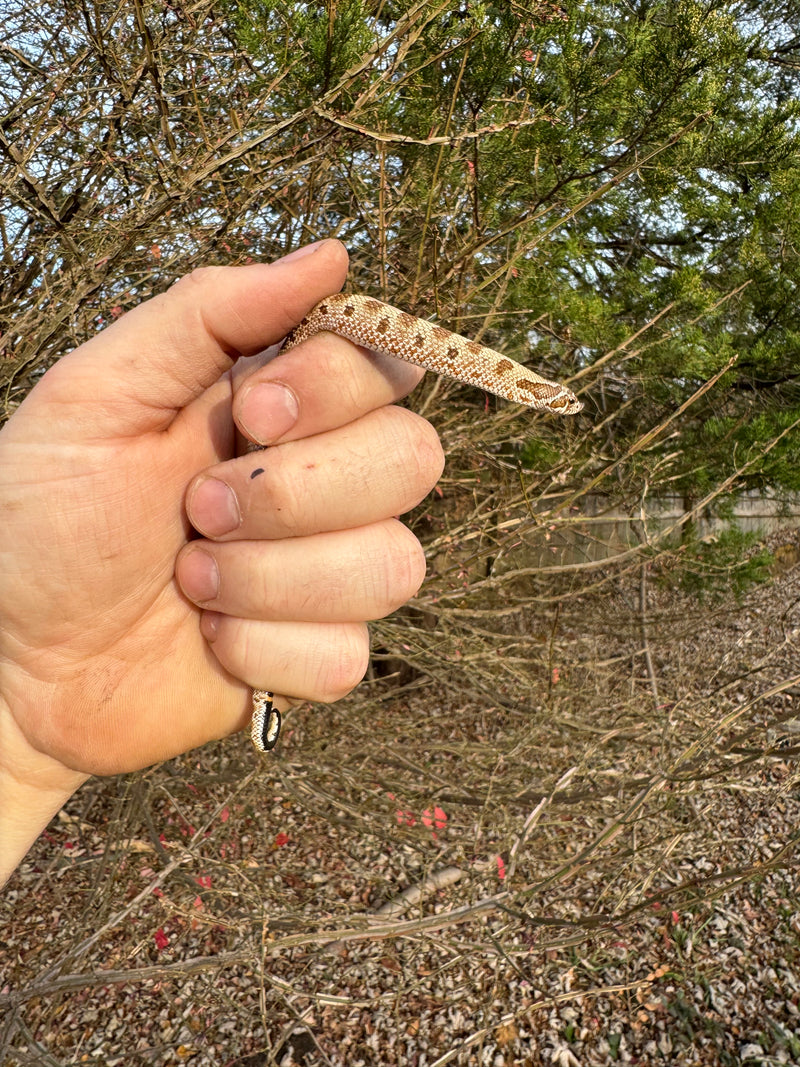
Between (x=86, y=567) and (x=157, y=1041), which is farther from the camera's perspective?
(x=157, y=1041)

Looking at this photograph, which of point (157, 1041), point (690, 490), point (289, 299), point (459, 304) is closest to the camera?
point (289, 299)

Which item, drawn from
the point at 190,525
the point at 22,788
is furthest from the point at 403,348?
the point at 22,788

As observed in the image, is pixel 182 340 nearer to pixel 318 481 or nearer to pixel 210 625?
pixel 318 481

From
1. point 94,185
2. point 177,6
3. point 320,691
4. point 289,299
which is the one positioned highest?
point 177,6

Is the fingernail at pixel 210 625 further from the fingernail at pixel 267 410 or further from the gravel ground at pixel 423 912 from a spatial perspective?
the gravel ground at pixel 423 912

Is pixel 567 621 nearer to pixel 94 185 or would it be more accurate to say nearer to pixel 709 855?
pixel 709 855

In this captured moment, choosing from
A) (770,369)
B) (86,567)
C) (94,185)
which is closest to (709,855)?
(770,369)

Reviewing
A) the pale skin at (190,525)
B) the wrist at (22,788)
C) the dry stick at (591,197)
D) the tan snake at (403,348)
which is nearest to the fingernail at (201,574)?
the pale skin at (190,525)
